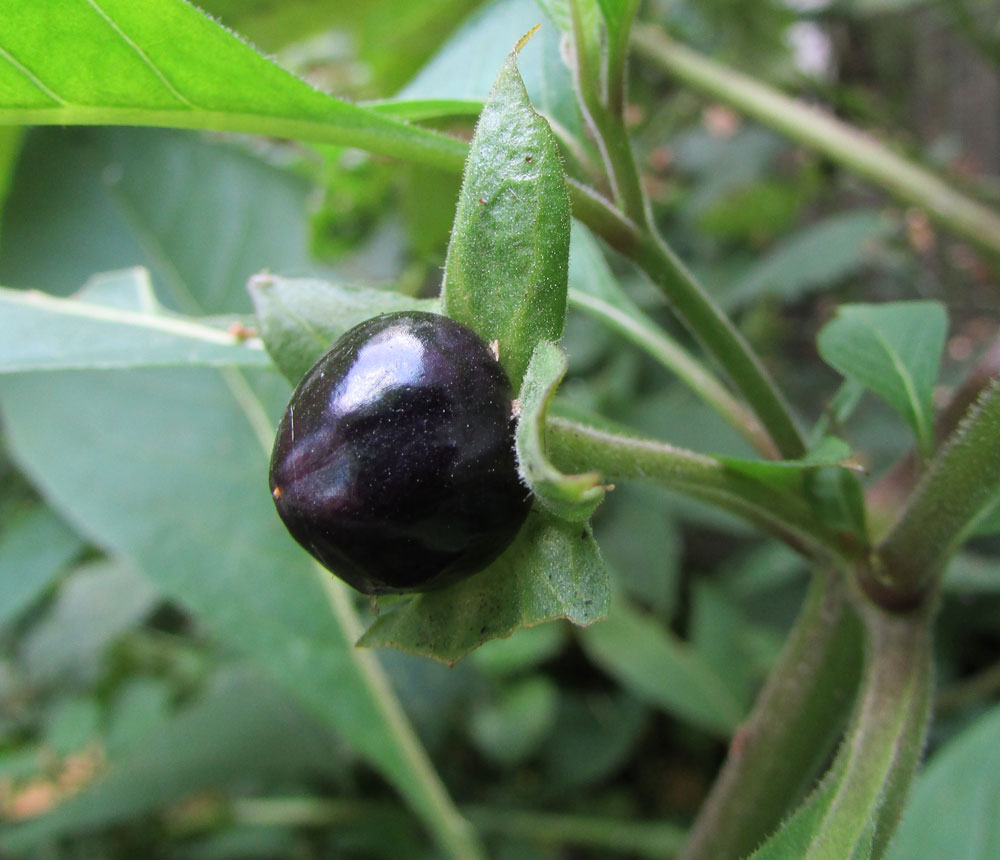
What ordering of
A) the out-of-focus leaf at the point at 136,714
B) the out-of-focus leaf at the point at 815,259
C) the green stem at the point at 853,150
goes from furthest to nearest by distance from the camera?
1. the out-of-focus leaf at the point at 815,259
2. the out-of-focus leaf at the point at 136,714
3. the green stem at the point at 853,150

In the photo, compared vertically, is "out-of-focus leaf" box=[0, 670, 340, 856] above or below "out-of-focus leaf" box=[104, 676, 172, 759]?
above

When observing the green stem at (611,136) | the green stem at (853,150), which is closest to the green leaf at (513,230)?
the green stem at (611,136)

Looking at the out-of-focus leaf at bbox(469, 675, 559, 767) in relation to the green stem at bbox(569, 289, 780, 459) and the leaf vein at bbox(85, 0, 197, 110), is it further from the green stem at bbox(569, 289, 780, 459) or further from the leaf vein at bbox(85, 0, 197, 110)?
the leaf vein at bbox(85, 0, 197, 110)

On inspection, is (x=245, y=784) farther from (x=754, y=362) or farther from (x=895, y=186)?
(x=895, y=186)

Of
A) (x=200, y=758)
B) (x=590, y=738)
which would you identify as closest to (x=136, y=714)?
(x=200, y=758)

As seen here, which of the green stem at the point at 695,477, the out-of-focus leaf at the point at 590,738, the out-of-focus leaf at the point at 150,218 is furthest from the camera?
the out-of-focus leaf at the point at 590,738

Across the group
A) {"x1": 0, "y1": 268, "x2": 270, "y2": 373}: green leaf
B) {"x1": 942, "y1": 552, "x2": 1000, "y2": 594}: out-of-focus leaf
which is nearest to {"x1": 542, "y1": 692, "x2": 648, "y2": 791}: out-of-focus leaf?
{"x1": 942, "y1": 552, "x2": 1000, "y2": 594}: out-of-focus leaf

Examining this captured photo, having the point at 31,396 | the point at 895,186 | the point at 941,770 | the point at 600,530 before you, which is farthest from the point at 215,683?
the point at 895,186

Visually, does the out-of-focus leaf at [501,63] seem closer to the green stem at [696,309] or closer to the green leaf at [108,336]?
the green stem at [696,309]
